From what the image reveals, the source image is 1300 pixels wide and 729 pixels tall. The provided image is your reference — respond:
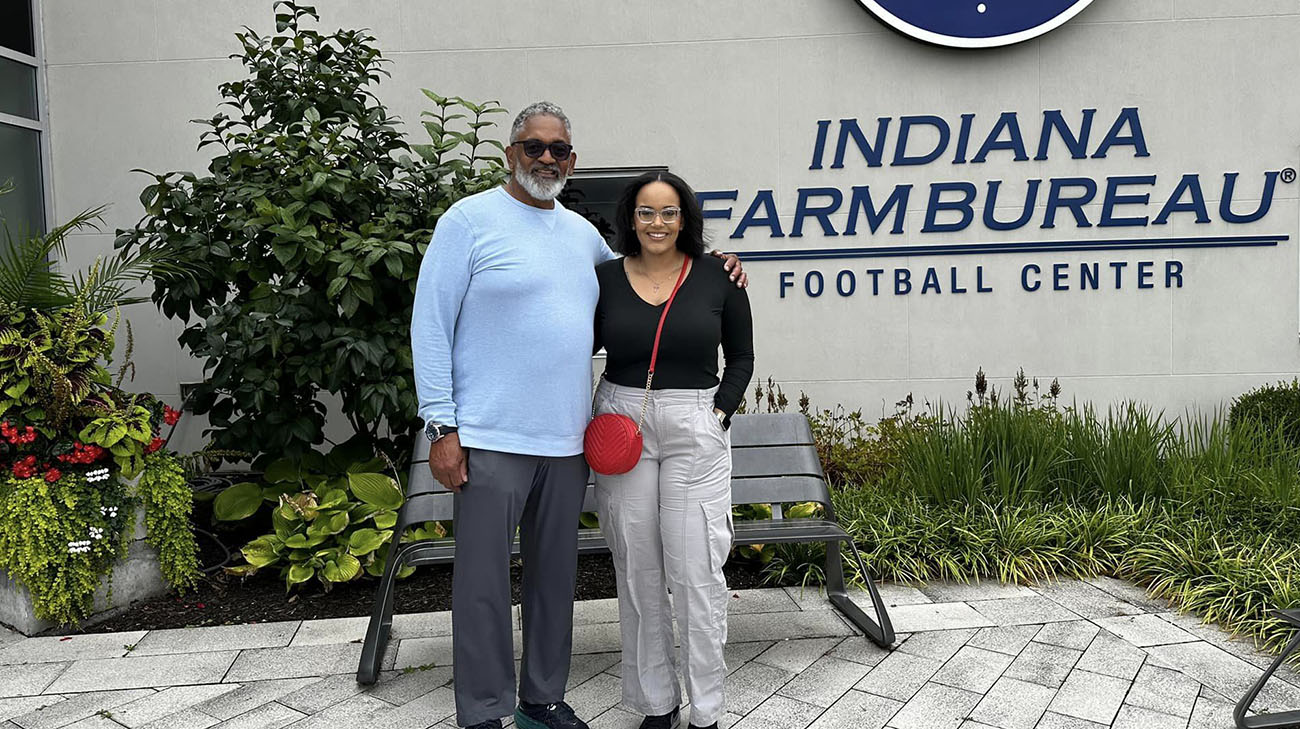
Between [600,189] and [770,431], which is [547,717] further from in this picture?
[600,189]

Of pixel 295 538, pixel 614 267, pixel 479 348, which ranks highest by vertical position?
pixel 614 267

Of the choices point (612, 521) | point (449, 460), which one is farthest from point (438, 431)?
point (612, 521)

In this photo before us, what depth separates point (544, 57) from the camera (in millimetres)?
6766

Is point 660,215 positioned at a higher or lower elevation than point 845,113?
lower

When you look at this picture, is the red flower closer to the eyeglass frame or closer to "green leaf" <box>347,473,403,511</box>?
"green leaf" <box>347,473,403,511</box>

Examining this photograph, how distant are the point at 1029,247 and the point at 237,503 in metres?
5.27

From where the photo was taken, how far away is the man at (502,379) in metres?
2.90

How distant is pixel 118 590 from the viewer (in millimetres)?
4402

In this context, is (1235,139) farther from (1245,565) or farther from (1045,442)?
(1245,565)

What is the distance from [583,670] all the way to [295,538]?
1.71m

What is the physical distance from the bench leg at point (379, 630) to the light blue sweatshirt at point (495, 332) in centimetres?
96

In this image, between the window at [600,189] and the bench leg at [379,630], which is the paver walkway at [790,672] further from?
the window at [600,189]

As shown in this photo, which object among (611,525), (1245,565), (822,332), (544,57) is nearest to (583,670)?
(611,525)

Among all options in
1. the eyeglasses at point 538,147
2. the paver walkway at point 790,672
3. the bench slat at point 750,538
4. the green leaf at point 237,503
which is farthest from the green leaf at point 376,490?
the eyeglasses at point 538,147
